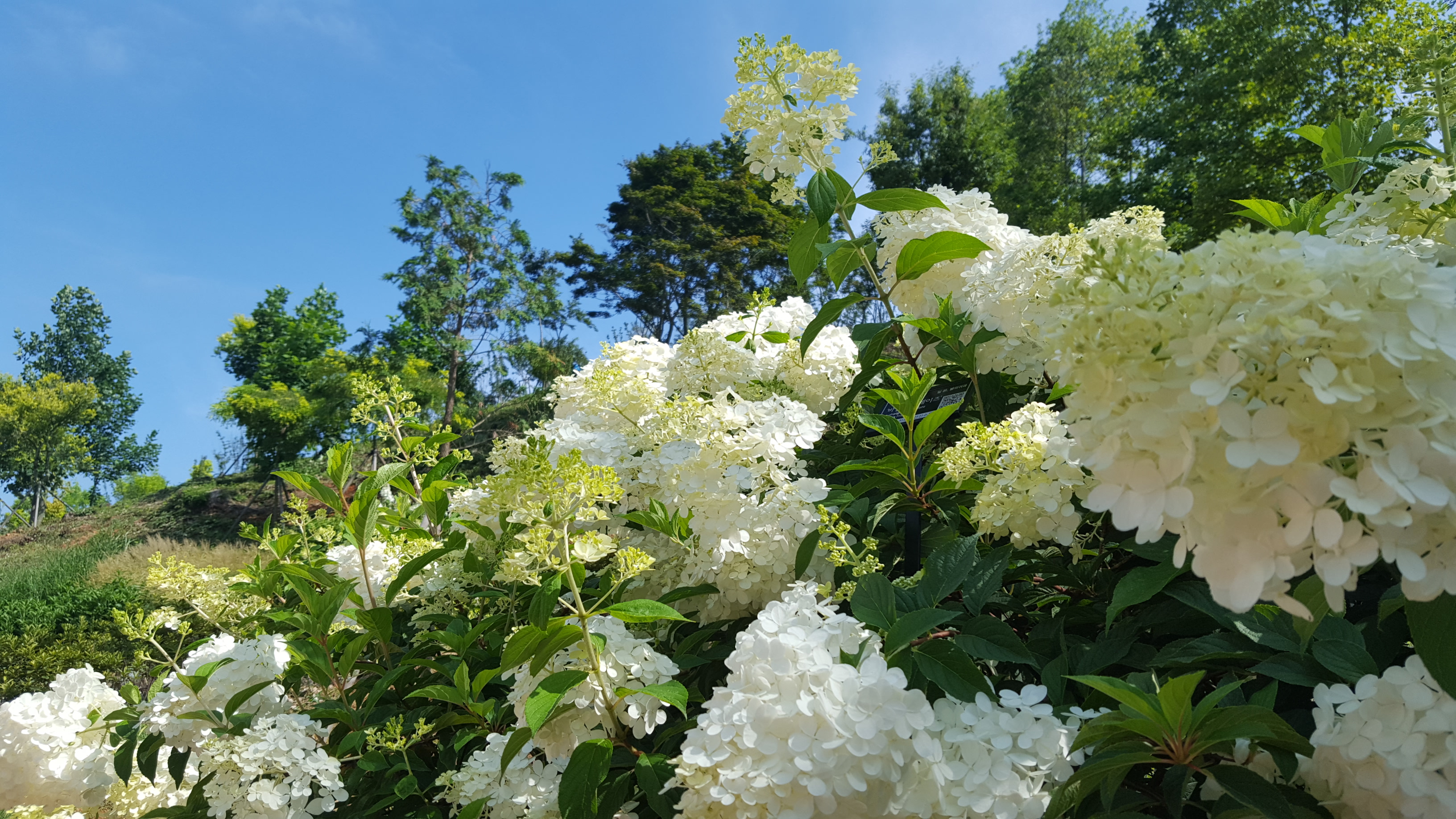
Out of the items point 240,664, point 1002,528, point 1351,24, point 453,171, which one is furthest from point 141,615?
point 453,171

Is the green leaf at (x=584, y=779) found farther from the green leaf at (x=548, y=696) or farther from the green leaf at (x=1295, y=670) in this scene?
the green leaf at (x=1295, y=670)

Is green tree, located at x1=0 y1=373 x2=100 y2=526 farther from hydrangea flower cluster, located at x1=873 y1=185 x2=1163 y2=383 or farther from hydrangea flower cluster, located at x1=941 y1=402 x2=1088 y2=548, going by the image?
hydrangea flower cluster, located at x1=941 y1=402 x2=1088 y2=548

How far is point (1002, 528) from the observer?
1515mm

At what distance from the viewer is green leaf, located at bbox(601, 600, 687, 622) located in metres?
1.41

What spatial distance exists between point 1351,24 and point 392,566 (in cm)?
2169

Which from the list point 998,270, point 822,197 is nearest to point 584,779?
point 822,197

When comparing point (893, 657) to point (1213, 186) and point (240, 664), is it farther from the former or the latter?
point (1213, 186)

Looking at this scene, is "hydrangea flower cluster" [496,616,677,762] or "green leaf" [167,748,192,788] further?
"green leaf" [167,748,192,788]

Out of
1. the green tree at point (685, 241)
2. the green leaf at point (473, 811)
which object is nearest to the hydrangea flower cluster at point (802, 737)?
the green leaf at point (473, 811)

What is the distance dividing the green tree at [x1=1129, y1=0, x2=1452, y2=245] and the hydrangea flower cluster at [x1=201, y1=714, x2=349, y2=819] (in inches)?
631

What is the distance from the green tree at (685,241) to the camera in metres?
30.4

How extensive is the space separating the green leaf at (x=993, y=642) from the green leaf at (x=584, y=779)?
2.08 ft

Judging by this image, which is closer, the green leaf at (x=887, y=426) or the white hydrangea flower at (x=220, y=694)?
the green leaf at (x=887, y=426)

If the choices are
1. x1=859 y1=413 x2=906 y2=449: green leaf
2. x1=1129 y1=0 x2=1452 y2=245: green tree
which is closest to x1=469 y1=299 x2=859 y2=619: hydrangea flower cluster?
x1=859 y1=413 x2=906 y2=449: green leaf
